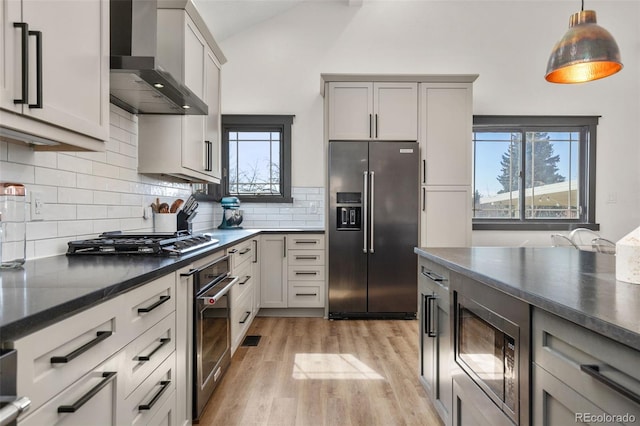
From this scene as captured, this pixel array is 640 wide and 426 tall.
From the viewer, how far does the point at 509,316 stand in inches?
45.3

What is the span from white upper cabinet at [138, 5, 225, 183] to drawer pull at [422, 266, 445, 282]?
→ 1725 mm

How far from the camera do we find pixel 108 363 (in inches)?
41.6

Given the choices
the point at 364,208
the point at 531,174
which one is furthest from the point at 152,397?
the point at 531,174

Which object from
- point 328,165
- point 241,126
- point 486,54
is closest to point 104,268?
point 328,165

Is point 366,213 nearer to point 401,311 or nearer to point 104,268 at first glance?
point 401,311

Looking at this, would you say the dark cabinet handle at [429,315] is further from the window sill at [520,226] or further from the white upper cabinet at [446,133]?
the window sill at [520,226]

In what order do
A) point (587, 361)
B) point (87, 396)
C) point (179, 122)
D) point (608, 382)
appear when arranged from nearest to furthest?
point (608, 382), point (587, 361), point (87, 396), point (179, 122)

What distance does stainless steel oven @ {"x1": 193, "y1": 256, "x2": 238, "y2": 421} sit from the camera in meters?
1.82

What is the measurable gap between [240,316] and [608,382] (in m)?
2.55

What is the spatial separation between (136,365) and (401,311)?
297 cm

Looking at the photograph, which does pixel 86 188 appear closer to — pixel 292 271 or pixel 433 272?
pixel 433 272

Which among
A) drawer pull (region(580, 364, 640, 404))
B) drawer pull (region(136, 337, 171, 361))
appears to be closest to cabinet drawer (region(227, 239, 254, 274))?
drawer pull (region(136, 337, 171, 361))

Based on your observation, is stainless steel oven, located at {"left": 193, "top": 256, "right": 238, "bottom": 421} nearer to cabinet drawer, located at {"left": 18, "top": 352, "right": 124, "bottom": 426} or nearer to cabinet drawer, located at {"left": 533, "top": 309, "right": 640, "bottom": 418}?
cabinet drawer, located at {"left": 18, "top": 352, "right": 124, "bottom": 426}

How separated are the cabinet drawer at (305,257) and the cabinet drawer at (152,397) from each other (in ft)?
7.60
